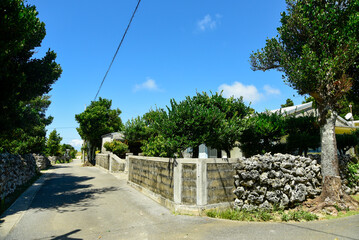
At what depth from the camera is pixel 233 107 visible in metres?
12.6

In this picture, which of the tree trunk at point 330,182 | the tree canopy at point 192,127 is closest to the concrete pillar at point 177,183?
the tree canopy at point 192,127

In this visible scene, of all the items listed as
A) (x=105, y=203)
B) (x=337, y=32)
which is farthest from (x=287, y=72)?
(x=105, y=203)

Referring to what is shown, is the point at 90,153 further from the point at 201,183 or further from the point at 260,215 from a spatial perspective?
the point at 260,215

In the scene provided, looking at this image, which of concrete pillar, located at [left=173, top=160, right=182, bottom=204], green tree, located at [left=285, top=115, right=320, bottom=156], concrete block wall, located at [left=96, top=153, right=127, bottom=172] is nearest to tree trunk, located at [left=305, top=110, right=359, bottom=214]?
green tree, located at [left=285, top=115, right=320, bottom=156]

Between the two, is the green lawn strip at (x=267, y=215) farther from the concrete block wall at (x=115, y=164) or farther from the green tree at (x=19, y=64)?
the concrete block wall at (x=115, y=164)

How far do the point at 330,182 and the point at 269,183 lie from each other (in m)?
2.42

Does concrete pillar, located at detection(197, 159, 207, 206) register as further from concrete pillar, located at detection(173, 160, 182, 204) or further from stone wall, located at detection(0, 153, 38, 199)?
stone wall, located at detection(0, 153, 38, 199)

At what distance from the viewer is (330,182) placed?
26.2 ft

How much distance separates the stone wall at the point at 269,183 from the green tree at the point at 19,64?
9.29m

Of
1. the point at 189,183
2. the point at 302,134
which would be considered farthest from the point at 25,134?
the point at 302,134

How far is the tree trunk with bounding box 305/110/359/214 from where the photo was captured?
299 inches

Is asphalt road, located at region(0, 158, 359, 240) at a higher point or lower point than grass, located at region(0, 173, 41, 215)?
lower

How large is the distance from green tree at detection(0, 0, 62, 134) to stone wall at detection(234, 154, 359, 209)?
929 centimetres

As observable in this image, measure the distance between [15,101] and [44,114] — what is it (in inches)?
955
